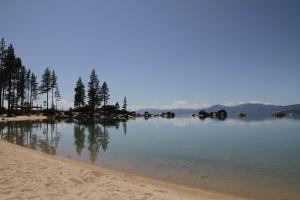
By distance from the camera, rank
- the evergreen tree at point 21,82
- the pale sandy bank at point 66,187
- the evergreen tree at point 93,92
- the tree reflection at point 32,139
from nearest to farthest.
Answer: the pale sandy bank at point 66,187
the tree reflection at point 32,139
the evergreen tree at point 21,82
the evergreen tree at point 93,92

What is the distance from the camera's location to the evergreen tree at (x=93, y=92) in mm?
98625

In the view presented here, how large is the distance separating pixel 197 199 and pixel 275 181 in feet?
20.6

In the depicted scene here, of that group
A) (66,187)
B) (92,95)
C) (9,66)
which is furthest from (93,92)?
(66,187)

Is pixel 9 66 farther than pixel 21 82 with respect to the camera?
No

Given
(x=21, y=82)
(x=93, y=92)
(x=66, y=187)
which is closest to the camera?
(x=66, y=187)

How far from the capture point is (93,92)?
3880 inches

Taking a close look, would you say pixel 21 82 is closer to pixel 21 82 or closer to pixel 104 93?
pixel 21 82

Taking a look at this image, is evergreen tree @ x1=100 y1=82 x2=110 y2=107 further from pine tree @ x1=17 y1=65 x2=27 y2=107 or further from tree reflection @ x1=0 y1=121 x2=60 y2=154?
tree reflection @ x1=0 y1=121 x2=60 y2=154

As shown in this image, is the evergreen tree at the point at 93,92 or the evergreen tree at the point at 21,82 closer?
the evergreen tree at the point at 21,82

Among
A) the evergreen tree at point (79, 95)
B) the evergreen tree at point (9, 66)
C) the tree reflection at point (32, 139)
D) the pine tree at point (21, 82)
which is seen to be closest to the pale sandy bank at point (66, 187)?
the tree reflection at point (32, 139)

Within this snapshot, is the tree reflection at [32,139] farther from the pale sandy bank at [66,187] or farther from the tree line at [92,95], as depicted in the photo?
the tree line at [92,95]

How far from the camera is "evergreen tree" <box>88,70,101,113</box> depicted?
3883 inches

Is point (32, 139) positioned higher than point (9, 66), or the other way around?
point (9, 66)

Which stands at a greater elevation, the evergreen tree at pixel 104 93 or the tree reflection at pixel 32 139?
the evergreen tree at pixel 104 93
